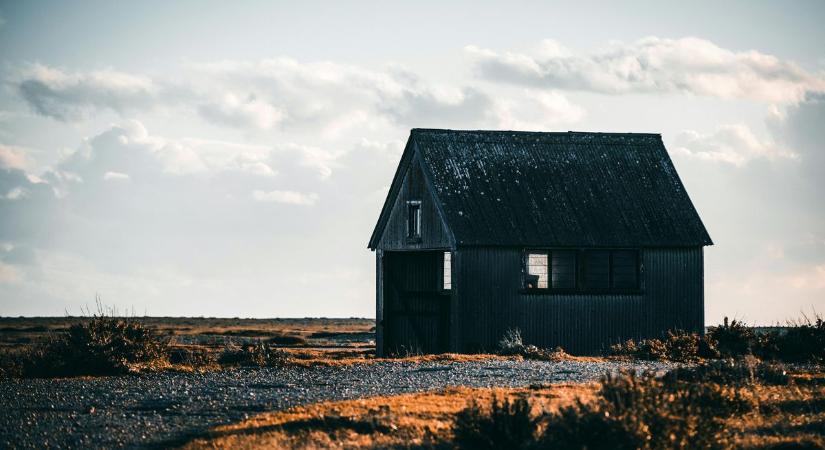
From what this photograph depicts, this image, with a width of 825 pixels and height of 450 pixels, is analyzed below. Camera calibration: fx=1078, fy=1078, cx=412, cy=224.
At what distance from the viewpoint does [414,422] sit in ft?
56.0

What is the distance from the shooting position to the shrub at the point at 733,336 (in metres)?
35.0

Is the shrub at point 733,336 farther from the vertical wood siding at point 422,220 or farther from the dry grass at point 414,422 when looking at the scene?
the dry grass at point 414,422

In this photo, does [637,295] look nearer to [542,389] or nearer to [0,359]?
[542,389]

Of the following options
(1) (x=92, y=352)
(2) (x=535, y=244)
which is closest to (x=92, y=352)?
(1) (x=92, y=352)

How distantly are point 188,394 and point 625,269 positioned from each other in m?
19.3

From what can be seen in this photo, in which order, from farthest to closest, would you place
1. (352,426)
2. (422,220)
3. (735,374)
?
1. (422,220)
2. (735,374)
3. (352,426)

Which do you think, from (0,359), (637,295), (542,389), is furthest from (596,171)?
(0,359)

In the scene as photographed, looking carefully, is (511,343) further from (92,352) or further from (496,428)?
(496,428)

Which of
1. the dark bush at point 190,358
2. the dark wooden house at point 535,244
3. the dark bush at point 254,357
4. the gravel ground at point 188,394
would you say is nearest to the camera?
the gravel ground at point 188,394

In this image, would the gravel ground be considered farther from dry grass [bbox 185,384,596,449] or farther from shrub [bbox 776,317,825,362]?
shrub [bbox 776,317,825,362]

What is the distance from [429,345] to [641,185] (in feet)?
30.8

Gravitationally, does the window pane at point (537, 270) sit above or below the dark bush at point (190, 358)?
above

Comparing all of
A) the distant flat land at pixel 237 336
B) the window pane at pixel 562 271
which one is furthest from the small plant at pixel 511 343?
the distant flat land at pixel 237 336

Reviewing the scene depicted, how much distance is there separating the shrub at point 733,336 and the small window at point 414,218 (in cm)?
1037
